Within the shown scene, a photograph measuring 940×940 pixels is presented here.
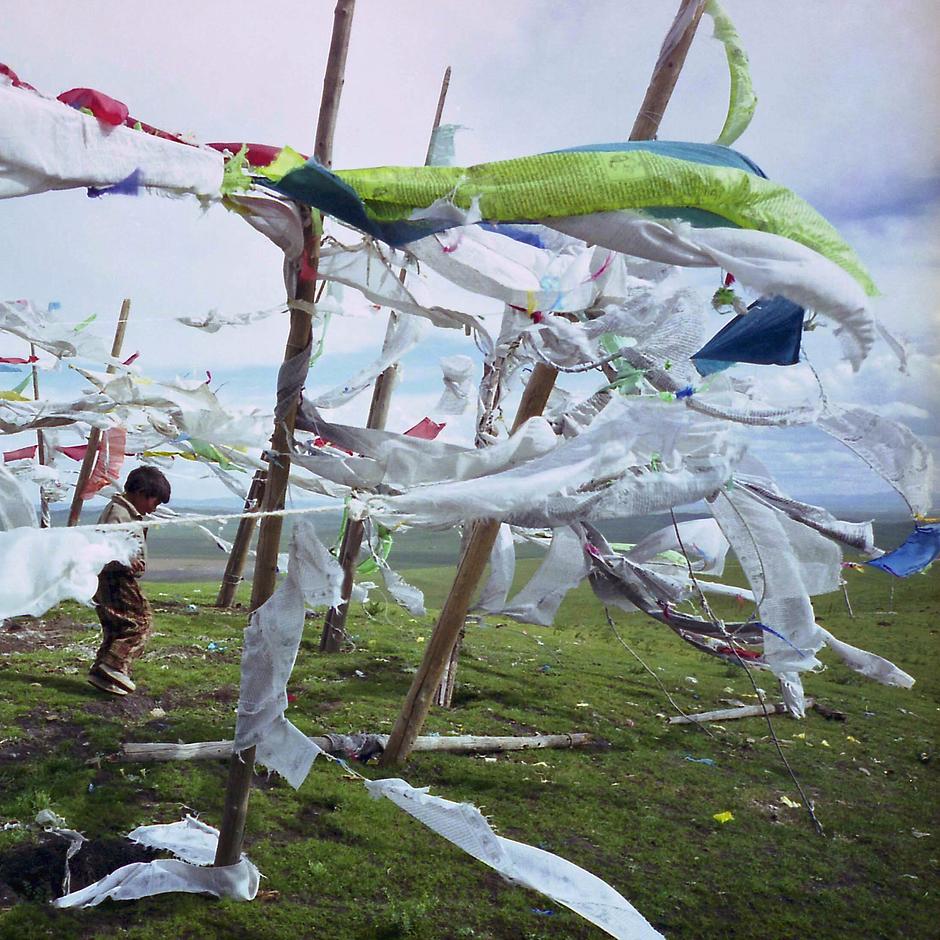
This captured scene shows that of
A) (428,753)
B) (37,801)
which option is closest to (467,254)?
(37,801)

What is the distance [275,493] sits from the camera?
5.97ft

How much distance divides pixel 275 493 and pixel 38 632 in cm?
319

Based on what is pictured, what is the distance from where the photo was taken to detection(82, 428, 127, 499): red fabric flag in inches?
154

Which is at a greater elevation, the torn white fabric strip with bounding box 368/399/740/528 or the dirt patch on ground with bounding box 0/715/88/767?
the torn white fabric strip with bounding box 368/399/740/528

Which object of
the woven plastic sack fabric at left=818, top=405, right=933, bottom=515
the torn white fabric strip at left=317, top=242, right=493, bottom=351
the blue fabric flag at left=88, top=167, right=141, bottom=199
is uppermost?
the blue fabric flag at left=88, top=167, right=141, bottom=199

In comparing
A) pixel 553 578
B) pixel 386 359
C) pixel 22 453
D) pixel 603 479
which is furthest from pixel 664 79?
pixel 22 453

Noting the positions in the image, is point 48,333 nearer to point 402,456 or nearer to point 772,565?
point 402,456

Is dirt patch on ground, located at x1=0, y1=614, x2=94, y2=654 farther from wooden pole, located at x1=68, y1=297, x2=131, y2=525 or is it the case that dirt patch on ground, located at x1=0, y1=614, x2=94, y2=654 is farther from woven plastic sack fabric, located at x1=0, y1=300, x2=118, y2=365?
woven plastic sack fabric, located at x1=0, y1=300, x2=118, y2=365

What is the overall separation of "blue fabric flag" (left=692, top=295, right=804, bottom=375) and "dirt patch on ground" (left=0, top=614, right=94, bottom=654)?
11.6ft

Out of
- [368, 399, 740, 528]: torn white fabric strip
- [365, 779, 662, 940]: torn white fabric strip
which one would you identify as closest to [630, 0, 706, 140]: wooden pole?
[368, 399, 740, 528]: torn white fabric strip

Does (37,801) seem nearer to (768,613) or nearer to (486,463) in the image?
(486,463)

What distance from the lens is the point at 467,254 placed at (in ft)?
5.14

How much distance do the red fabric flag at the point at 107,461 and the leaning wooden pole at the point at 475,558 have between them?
189cm

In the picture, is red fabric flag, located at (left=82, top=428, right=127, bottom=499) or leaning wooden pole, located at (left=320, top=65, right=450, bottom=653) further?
leaning wooden pole, located at (left=320, top=65, right=450, bottom=653)
